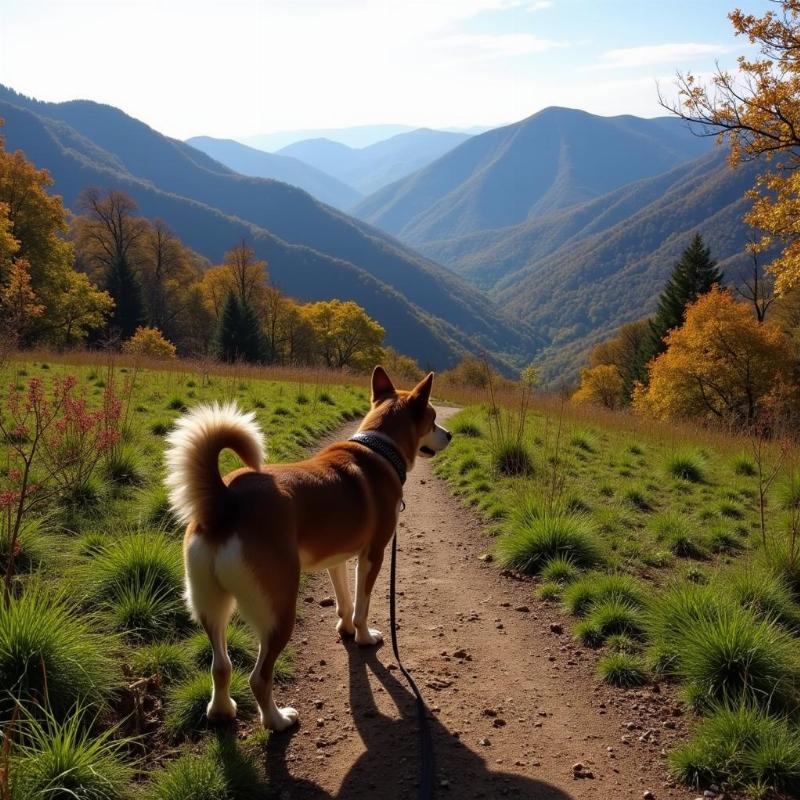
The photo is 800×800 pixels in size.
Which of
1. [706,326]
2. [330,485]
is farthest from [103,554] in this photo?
[706,326]

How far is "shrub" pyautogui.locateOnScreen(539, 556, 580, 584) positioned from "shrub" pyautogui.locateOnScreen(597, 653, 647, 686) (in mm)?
1328

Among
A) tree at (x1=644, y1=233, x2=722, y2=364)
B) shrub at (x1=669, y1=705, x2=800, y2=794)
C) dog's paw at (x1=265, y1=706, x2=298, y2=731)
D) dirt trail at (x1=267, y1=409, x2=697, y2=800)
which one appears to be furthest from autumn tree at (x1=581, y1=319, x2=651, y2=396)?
dog's paw at (x1=265, y1=706, x2=298, y2=731)

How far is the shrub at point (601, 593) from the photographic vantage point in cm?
511

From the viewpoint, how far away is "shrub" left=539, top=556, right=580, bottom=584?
571cm

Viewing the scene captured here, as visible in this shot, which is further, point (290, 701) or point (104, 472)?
point (104, 472)

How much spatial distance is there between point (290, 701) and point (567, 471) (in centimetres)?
677

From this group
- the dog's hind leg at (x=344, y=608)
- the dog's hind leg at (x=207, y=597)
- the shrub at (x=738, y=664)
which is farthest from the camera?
the dog's hind leg at (x=344, y=608)

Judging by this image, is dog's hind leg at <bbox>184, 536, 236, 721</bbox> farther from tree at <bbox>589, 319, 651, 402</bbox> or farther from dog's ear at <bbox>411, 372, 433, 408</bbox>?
tree at <bbox>589, 319, 651, 402</bbox>

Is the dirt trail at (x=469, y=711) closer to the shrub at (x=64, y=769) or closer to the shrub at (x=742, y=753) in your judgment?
the shrub at (x=742, y=753)

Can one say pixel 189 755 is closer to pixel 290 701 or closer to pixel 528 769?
pixel 290 701

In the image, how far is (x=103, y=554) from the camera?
5031 millimetres

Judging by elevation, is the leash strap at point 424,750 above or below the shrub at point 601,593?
below

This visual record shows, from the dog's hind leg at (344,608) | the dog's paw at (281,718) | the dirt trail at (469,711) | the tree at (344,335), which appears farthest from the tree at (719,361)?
the dog's paw at (281,718)

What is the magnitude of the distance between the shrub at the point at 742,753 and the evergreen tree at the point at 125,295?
4552cm
